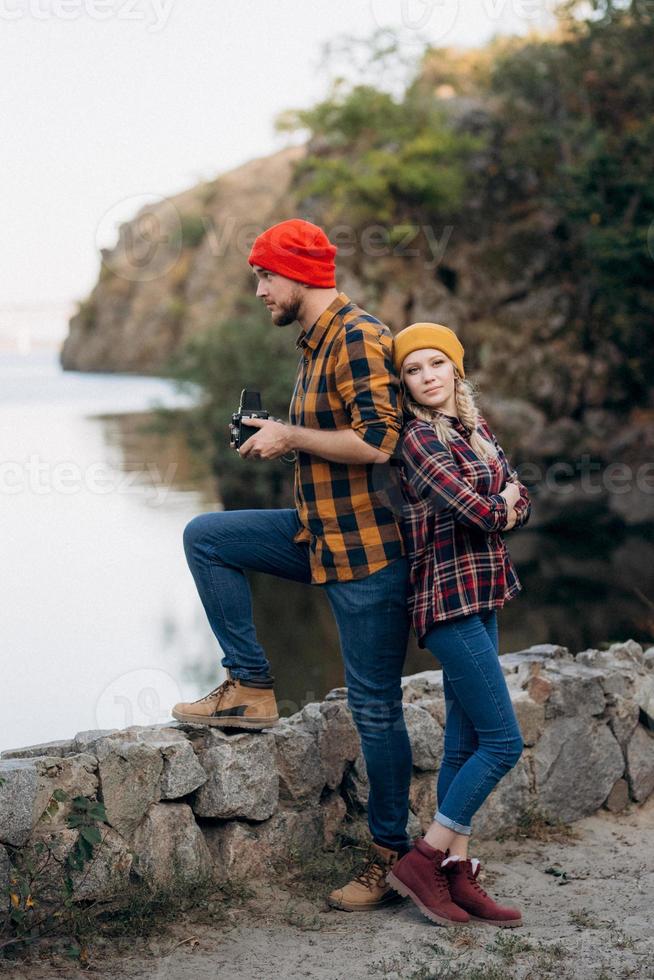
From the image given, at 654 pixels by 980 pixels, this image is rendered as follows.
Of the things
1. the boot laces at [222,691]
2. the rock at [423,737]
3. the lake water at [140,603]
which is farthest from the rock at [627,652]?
the lake water at [140,603]

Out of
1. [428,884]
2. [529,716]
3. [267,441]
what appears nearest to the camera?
[267,441]

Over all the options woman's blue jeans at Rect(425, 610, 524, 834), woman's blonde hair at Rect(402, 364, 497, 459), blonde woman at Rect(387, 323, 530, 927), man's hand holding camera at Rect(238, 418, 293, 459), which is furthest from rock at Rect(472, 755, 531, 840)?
man's hand holding camera at Rect(238, 418, 293, 459)

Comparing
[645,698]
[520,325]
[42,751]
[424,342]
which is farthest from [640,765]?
[520,325]

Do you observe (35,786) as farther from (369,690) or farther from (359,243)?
(359,243)

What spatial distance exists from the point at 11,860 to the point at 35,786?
0.23m

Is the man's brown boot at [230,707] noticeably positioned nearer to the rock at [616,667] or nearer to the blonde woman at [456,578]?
the blonde woman at [456,578]

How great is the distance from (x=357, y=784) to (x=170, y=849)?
780 mm

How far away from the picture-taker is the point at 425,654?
407 inches

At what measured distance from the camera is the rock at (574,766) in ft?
15.0

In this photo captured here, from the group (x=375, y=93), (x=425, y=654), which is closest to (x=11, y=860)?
(x=425, y=654)

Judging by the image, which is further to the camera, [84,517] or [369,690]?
[84,517]

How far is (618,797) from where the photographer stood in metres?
4.75

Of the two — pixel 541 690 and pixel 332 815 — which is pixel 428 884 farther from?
pixel 541 690

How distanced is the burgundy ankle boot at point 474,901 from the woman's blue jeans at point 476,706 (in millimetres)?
147
